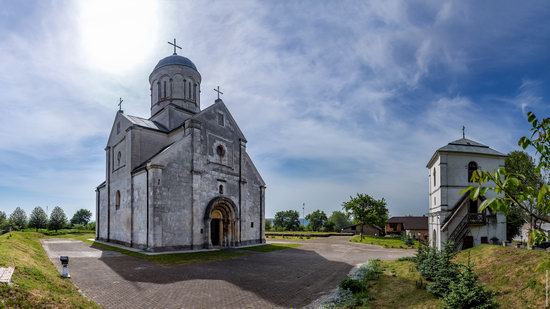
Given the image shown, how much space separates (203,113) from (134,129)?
6499 mm

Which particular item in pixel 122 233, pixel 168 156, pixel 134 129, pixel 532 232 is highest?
pixel 134 129

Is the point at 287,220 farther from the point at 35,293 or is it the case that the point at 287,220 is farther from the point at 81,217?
the point at 35,293

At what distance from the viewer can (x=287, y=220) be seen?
74.2 m

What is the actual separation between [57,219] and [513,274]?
70.2 metres

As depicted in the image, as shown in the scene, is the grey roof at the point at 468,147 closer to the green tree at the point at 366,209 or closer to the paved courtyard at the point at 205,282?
the paved courtyard at the point at 205,282

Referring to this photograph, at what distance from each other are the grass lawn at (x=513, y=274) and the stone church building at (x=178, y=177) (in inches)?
792

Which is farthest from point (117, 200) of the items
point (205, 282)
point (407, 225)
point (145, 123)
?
point (407, 225)

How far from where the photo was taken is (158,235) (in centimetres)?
2338

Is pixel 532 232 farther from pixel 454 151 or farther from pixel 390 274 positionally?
pixel 454 151

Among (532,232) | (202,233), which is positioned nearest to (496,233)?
(202,233)

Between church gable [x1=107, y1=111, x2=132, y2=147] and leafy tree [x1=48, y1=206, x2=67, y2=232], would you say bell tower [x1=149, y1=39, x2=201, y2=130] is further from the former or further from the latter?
leafy tree [x1=48, y1=206, x2=67, y2=232]

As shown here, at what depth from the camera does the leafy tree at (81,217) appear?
3280 inches

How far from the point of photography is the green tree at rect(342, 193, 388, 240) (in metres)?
45.8

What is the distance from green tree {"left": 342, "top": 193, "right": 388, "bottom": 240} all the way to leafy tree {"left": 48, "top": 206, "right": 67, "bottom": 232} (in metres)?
53.9
